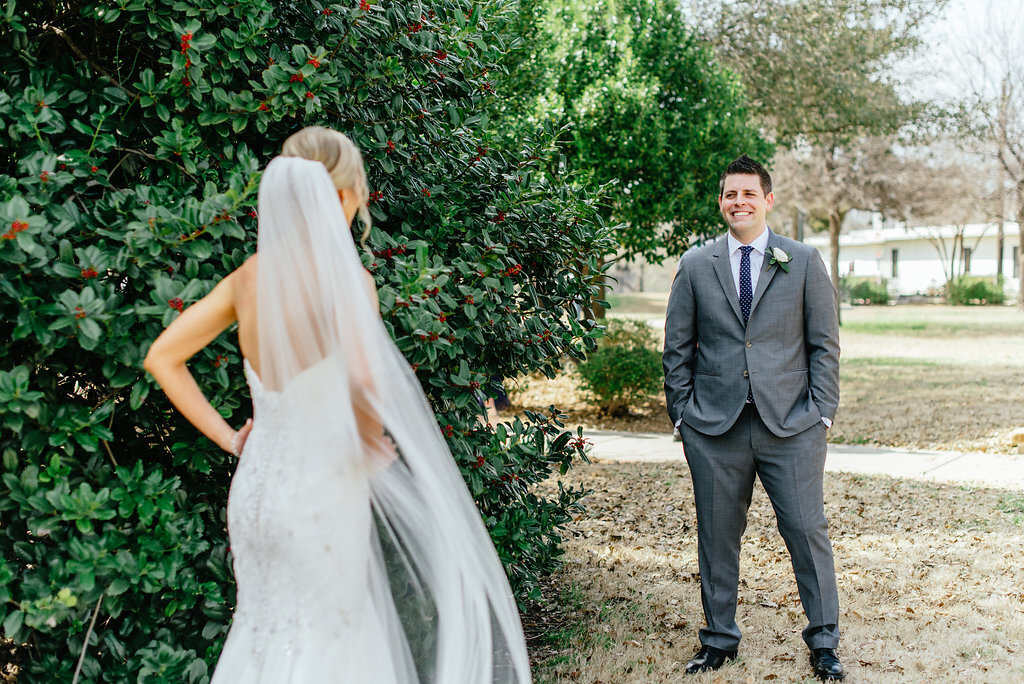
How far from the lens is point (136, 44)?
346 centimetres

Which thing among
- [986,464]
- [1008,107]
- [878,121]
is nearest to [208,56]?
[986,464]

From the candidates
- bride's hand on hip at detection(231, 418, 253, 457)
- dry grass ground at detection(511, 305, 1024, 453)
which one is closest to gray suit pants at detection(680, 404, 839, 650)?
bride's hand on hip at detection(231, 418, 253, 457)

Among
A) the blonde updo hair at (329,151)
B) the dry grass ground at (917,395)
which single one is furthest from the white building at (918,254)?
the blonde updo hair at (329,151)

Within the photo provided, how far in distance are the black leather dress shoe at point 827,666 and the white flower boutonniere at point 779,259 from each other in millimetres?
1802

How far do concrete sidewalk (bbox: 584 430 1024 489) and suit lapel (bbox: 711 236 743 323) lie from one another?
12.7ft

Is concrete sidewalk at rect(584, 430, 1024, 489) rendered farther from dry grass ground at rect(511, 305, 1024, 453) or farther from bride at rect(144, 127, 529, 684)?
bride at rect(144, 127, 529, 684)

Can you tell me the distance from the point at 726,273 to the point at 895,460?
6130mm

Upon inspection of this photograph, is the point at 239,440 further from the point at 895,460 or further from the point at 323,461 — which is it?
the point at 895,460

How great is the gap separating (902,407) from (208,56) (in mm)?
12086

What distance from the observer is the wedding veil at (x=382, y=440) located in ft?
7.79

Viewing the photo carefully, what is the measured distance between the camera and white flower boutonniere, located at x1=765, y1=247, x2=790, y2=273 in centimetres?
400

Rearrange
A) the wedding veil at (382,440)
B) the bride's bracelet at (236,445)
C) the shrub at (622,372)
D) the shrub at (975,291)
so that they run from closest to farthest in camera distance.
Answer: the wedding veil at (382,440) < the bride's bracelet at (236,445) < the shrub at (622,372) < the shrub at (975,291)

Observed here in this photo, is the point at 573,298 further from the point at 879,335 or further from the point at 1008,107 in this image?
the point at 1008,107

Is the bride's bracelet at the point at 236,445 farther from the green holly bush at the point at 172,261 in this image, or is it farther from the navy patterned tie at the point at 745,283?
the navy patterned tie at the point at 745,283
